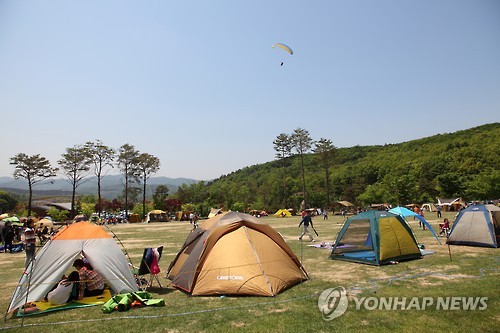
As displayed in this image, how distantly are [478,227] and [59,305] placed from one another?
1540 cm

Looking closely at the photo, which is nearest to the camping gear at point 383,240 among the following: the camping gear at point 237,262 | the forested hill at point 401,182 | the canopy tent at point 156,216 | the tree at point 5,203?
the camping gear at point 237,262

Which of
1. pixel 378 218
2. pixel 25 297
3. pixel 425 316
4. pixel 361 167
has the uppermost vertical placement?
pixel 361 167

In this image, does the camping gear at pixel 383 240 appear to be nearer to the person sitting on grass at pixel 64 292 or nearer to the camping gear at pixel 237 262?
the camping gear at pixel 237 262

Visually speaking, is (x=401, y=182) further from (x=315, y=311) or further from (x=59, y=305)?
(x=59, y=305)

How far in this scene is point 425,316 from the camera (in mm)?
5660

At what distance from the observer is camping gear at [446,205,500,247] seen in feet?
41.9

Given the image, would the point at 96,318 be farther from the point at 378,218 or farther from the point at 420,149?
the point at 420,149

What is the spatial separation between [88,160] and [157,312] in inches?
2130

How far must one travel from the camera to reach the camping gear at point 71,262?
6867mm

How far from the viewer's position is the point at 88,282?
7.45m

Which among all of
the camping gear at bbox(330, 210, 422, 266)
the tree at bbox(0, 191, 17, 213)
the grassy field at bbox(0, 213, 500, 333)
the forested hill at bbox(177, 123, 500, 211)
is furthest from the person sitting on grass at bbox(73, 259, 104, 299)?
the tree at bbox(0, 191, 17, 213)

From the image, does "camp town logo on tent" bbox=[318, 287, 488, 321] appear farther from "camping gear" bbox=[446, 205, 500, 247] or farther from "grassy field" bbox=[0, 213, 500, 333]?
"camping gear" bbox=[446, 205, 500, 247]

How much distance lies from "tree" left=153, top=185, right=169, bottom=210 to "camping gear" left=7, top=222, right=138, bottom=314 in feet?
192

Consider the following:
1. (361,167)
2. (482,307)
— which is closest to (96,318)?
(482,307)
